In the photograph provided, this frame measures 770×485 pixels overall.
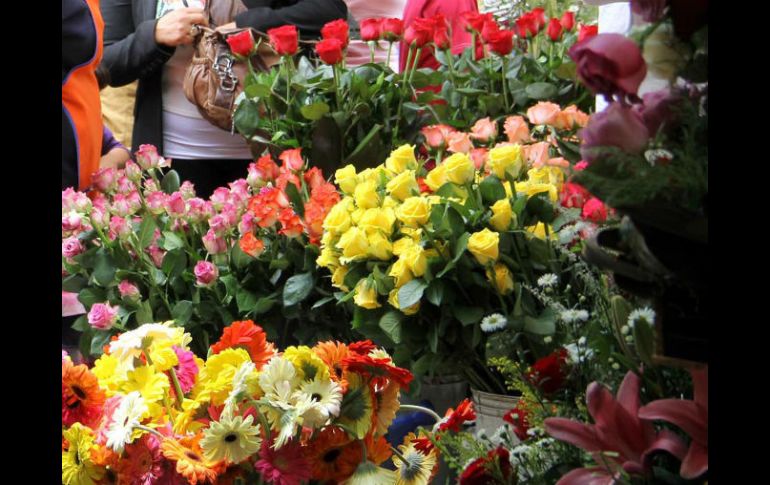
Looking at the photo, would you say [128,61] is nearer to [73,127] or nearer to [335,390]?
[73,127]

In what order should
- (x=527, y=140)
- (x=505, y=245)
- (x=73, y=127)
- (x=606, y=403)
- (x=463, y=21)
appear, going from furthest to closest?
1. (x=463, y=21)
2. (x=73, y=127)
3. (x=527, y=140)
4. (x=505, y=245)
5. (x=606, y=403)

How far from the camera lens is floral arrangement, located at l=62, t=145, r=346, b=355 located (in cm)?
202

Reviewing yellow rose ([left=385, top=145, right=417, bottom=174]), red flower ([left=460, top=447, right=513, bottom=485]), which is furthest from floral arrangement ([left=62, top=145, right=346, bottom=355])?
red flower ([left=460, top=447, right=513, bottom=485])

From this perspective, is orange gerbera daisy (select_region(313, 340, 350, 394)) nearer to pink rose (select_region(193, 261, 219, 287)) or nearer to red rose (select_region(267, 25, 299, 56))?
pink rose (select_region(193, 261, 219, 287))

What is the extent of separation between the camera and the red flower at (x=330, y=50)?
2322mm

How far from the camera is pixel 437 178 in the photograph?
1.73m

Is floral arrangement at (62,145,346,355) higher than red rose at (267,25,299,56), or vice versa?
red rose at (267,25,299,56)

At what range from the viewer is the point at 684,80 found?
0.67 meters

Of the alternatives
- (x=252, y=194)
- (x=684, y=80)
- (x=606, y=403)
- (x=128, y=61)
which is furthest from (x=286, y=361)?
(x=128, y=61)

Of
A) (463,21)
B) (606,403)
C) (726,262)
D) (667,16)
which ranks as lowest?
(463,21)

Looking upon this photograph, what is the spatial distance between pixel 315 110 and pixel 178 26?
0.86m

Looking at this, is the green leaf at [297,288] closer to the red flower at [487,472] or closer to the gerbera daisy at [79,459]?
the gerbera daisy at [79,459]

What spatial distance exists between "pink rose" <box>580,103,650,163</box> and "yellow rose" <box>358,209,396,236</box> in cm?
106

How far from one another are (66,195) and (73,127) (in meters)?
0.25
